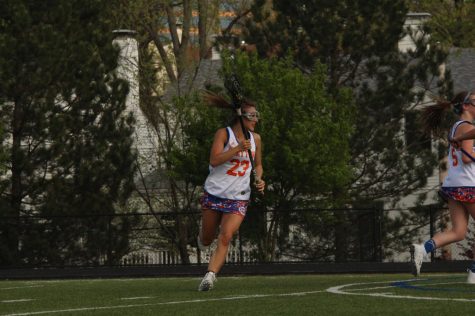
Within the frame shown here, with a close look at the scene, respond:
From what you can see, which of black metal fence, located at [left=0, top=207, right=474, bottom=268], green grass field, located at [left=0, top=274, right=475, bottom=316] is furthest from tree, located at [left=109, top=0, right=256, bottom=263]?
green grass field, located at [left=0, top=274, right=475, bottom=316]

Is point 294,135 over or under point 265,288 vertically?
over

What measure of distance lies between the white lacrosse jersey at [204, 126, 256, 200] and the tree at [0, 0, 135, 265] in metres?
21.3

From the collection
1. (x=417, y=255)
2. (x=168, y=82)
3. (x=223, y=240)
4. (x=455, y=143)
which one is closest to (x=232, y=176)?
(x=223, y=240)

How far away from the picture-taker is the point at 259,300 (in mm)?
11844

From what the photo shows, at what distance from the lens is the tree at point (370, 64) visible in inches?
1569

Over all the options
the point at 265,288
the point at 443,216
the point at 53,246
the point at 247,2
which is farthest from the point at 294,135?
the point at 265,288

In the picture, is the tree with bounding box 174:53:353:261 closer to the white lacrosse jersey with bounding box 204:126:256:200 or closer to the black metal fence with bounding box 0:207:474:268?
the black metal fence with bounding box 0:207:474:268

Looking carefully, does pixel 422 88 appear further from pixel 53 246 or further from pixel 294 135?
pixel 53 246

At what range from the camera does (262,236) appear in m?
28.5

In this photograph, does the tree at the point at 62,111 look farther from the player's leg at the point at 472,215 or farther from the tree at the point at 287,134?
the player's leg at the point at 472,215

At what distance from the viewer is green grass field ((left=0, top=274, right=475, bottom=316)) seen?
1046cm

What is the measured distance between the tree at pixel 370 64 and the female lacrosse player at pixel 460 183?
2582 cm

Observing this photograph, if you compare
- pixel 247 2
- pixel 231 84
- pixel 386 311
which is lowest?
pixel 386 311

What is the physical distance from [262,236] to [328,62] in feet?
43.5
